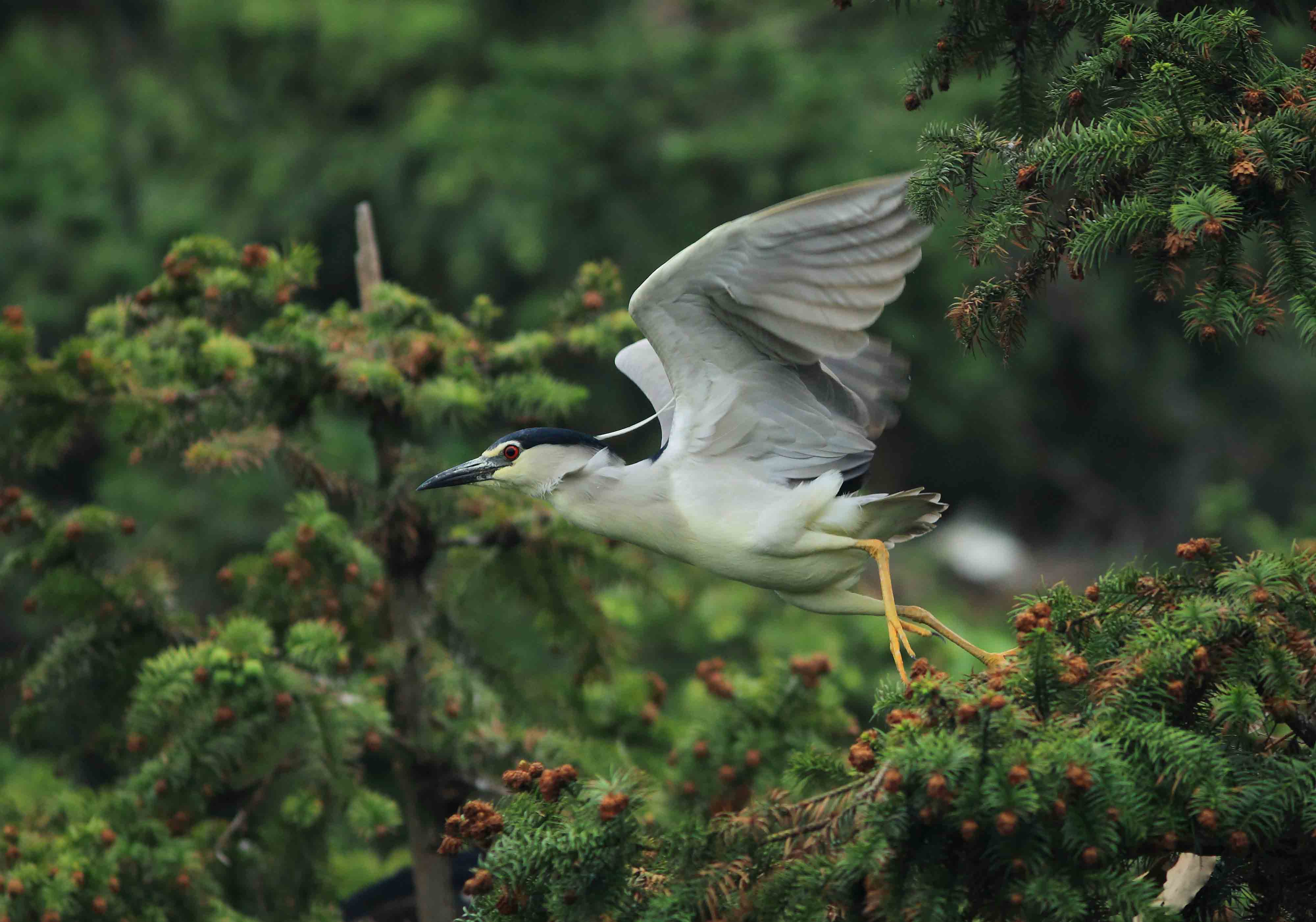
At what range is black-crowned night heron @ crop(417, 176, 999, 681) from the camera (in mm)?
3535

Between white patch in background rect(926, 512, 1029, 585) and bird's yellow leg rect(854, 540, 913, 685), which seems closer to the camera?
bird's yellow leg rect(854, 540, 913, 685)

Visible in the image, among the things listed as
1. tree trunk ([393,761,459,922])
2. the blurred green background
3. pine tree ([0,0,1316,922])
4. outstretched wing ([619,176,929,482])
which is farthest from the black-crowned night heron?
the blurred green background

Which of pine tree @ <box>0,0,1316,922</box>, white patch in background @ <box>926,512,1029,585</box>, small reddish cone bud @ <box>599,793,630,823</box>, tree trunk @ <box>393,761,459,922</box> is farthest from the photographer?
white patch in background @ <box>926,512,1029,585</box>

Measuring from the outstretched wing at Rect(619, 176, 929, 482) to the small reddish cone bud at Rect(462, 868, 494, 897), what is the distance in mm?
1511

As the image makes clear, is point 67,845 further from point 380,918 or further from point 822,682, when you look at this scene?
point 822,682

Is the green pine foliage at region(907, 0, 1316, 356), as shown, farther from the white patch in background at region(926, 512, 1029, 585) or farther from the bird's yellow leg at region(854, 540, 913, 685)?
the white patch in background at region(926, 512, 1029, 585)

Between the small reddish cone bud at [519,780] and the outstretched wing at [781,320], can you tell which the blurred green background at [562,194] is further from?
the small reddish cone bud at [519,780]

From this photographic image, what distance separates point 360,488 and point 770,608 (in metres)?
2.58

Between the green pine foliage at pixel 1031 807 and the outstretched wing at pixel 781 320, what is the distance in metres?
1.13

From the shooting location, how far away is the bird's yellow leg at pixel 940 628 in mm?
3682

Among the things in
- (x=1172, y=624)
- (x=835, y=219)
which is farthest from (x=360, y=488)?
(x=1172, y=624)

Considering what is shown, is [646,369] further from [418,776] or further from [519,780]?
[519,780]

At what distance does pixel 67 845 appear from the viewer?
12.5ft

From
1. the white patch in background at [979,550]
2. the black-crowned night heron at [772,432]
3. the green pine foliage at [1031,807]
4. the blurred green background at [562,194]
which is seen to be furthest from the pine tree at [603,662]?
the white patch in background at [979,550]
